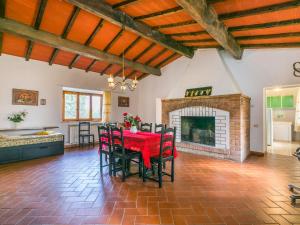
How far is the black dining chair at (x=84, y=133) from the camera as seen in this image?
6.38 meters

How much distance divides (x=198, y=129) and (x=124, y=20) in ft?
12.1

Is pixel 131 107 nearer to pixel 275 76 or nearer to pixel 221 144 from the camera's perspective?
pixel 221 144

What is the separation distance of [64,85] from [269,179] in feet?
20.5

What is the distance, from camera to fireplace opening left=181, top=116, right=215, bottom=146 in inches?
206

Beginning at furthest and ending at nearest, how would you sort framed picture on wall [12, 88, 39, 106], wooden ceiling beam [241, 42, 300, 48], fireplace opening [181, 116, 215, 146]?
fireplace opening [181, 116, 215, 146]
framed picture on wall [12, 88, 39, 106]
wooden ceiling beam [241, 42, 300, 48]

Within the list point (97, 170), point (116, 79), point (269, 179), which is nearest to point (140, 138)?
point (97, 170)

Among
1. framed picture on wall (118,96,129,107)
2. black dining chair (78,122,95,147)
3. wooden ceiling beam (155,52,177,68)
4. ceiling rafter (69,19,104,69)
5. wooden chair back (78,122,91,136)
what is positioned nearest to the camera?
ceiling rafter (69,19,104,69)

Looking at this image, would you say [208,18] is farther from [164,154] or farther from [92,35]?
[92,35]

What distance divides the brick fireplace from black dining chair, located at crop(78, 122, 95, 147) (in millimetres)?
3174

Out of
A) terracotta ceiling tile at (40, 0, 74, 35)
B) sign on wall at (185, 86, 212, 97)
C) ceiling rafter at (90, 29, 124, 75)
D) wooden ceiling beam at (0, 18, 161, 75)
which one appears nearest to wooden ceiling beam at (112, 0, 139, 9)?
terracotta ceiling tile at (40, 0, 74, 35)

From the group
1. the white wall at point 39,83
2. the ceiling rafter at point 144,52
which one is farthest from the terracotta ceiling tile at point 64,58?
the ceiling rafter at point 144,52

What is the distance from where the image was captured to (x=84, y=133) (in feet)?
22.1

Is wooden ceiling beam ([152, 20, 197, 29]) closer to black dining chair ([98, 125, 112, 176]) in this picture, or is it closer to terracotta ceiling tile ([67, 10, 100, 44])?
terracotta ceiling tile ([67, 10, 100, 44])

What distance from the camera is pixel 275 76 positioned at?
197 inches
